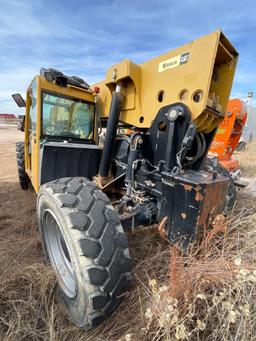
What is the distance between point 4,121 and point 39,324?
47.0 metres

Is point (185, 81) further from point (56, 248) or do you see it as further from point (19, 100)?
point (19, 100)

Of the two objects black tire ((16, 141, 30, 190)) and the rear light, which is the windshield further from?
black tire ((16, 141, 30, 190))

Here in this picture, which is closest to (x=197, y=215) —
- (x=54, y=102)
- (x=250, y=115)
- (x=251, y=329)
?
(x=251, y=329)

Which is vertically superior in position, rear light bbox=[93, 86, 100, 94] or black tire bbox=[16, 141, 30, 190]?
rear light bbox=[93, 86, 100, 94]

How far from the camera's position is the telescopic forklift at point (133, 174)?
63.7 inches

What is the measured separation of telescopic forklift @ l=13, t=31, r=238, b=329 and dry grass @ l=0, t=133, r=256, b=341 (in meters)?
0.16

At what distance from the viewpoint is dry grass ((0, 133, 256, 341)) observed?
4.58 ft

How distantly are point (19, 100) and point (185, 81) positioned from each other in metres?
3.28

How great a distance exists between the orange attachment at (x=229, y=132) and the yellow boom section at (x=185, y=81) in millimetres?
3430

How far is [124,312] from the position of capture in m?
1.80

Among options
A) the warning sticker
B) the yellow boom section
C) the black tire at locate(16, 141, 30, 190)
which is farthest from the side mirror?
the warning sticker

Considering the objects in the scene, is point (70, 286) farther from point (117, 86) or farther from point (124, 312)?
point (117, 86)

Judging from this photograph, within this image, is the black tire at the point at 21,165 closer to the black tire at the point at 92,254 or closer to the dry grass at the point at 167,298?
the dry grass at the point at 167,298

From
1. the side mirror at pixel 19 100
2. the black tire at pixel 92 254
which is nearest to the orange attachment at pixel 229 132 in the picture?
the side mirror at pixel 19 100
